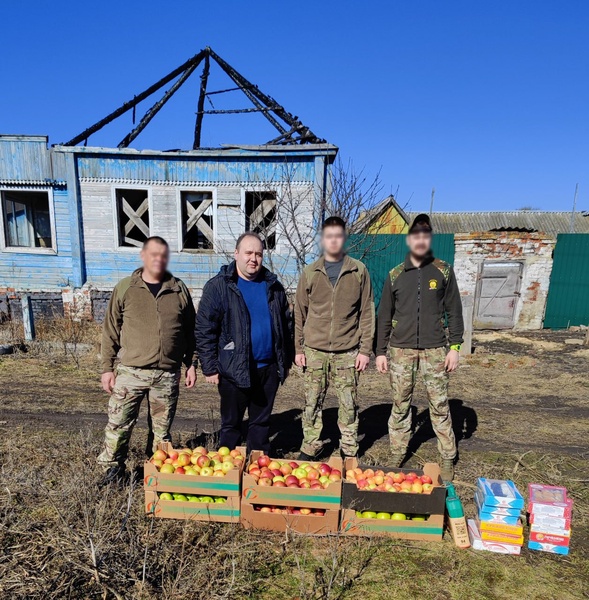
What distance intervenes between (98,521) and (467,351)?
7.66 m

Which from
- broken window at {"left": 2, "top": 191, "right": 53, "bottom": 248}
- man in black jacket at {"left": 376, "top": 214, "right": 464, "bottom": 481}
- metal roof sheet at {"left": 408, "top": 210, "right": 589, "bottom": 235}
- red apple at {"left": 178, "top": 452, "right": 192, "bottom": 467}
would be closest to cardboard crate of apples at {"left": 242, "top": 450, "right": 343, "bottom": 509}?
red apple at {"left": 178, "top": 452, "right": 192, "bottom": 467}

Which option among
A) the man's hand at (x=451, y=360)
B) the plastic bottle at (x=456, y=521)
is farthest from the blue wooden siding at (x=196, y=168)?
the plastic bottle at (x=456, y=521)

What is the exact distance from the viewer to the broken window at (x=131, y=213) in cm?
988

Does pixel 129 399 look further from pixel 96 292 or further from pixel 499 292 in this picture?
pixel 499 292

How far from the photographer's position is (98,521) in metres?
2.52

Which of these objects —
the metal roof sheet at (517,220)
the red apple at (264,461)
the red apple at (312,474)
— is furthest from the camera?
the metal roof sheet at (517,220)

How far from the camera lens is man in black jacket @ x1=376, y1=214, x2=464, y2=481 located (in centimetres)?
346

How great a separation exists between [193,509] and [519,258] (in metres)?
11.0

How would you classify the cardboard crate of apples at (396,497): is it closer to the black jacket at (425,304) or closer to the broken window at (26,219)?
the black jacket at (425,304)

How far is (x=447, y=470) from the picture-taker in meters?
3.68

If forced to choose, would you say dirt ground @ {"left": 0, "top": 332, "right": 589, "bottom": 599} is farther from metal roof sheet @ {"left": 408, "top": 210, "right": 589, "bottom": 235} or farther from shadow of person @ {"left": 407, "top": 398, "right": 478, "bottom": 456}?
metal roof sheet @ {"left": 408, "top": 210, "right": 589, "bottom": 235}

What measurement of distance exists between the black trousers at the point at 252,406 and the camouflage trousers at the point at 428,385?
3.60 ft

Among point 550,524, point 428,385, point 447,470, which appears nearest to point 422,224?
point 428,385

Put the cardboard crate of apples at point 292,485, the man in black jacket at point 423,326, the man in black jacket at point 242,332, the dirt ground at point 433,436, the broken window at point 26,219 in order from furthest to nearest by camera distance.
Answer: the broken window at point 26,219 → the man in black jacket at point 423,326 → the man in black jacket at point 242,332 → the cardboard crate of apples at point 292,485 → the dirt ground at point 433,436
